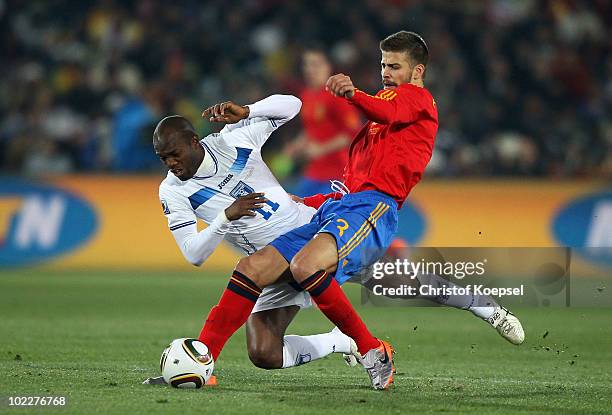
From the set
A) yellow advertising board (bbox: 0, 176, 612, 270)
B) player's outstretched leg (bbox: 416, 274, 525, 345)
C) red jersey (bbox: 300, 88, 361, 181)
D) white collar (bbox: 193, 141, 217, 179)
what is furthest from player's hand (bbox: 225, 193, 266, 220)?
yellow advertising board (bbox: 0, 176, 612, 270)

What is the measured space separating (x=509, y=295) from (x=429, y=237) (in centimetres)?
629

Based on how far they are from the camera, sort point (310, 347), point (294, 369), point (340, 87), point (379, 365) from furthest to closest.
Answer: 1. point (294, 369)
2. point (310, 347)
3. point (379, 365)
4. point (340, 87)

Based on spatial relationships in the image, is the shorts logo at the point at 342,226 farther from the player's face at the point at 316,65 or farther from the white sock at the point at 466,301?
the player's face at the point at 316,65

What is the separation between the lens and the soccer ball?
5.61 metres

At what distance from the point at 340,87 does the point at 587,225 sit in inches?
323

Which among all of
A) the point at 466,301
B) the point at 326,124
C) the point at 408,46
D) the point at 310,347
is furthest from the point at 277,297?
the point at 326,124

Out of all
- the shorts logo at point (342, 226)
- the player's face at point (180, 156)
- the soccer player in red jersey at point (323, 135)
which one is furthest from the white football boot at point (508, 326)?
the soccer player in red jersey at point (323, 135)

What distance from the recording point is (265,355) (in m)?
5.98

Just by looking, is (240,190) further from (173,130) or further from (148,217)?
(148,217)

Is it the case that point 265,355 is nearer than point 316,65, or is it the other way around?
point 265,355

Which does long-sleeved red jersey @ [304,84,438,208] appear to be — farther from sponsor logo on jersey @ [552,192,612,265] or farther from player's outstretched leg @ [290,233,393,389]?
sponsor logo on jersey @ [552,192,612,265]

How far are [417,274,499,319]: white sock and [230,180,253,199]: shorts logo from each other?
4.16 feet

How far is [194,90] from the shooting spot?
15719 mm

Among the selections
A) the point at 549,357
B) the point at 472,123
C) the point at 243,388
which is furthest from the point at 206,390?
the point at 472,123
